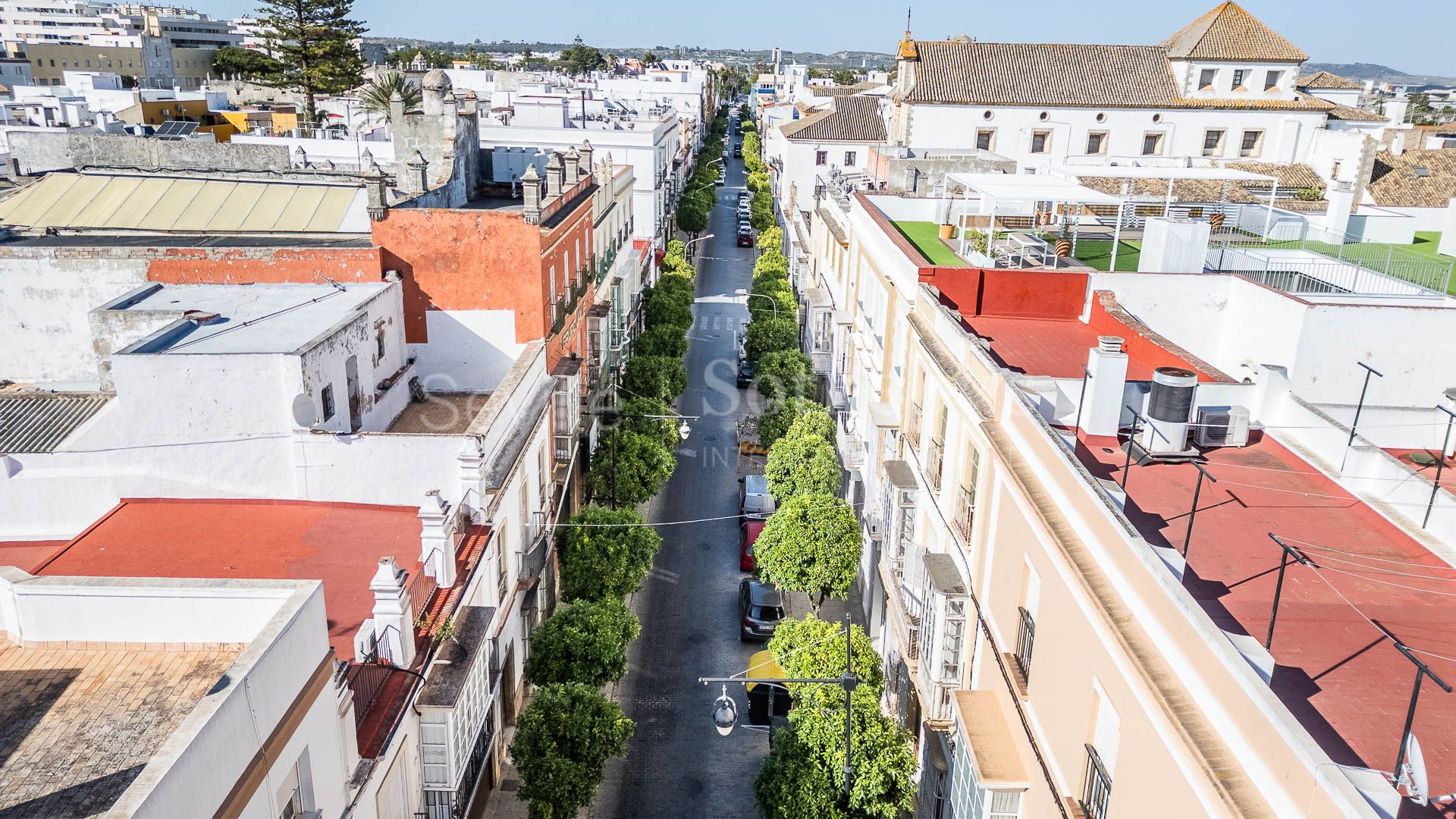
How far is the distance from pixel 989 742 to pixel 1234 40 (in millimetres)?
46838

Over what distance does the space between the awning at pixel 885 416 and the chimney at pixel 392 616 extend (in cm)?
1173

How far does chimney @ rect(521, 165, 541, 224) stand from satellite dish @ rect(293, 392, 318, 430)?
7519 mm

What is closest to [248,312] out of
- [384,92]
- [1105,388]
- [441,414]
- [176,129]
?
[441,414]

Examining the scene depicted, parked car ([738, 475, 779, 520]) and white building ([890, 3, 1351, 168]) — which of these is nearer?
parked car ([738, 475, 779, 520])

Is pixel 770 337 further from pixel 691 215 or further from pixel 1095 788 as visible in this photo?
pixel 1095 788

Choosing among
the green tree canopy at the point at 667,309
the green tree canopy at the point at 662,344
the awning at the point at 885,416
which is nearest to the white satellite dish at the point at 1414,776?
the awning at the point at 885,416

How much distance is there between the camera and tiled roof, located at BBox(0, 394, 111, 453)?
1650 cm

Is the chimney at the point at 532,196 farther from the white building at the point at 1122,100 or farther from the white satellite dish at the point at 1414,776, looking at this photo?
the white building at the point at 1122,100

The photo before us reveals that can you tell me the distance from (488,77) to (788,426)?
58568 mm

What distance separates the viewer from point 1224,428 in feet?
45.0

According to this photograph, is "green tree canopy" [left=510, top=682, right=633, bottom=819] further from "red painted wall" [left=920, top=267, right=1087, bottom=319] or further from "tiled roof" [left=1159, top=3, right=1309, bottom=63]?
"tiled roof" [left=1159, top=3, right=1309, bottom=63]

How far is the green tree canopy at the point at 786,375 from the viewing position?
33594 millimetres

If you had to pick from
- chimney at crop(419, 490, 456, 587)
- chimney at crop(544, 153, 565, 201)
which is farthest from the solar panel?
chimney at crop(419, 490, 456, 587)

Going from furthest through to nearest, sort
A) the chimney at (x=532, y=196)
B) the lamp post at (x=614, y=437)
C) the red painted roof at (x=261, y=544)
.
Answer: the lamp post at (x=614, y=437)
the chimney at (x=532, y=196)
the red painted roof at (x=261, y=544)
